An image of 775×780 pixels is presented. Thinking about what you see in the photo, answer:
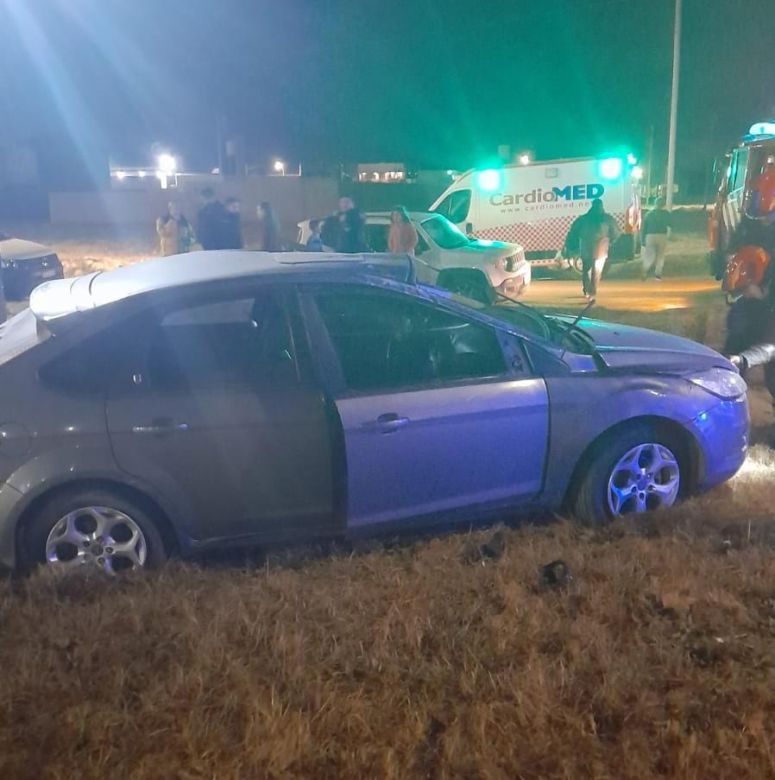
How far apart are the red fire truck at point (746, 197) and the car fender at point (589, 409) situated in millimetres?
5330

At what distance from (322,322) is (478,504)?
1156mm

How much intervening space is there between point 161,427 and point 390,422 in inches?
39.6

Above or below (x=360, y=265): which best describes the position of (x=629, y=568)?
below

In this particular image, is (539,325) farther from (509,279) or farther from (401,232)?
(509,279)

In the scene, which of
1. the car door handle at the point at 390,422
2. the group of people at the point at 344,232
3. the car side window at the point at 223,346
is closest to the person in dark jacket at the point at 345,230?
the group of people at the point at 344,232

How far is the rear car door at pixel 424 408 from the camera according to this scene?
4203 mm

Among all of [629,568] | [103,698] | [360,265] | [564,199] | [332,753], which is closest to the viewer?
[332,753]

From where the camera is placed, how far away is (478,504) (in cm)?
448

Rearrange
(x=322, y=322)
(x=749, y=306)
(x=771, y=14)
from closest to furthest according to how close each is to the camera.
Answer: (x=322, y=322), (x=749, y=306), (x=771, y=14)

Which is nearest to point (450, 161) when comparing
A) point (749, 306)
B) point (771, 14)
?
point (771, 14)

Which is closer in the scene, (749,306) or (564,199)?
(749,306)

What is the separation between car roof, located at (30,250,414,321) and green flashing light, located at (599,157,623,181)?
13.5 metres

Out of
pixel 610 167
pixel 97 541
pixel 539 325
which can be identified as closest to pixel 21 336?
pixel 97 541

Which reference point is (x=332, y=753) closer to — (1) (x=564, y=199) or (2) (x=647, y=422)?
(2) (x=647, y=422)
